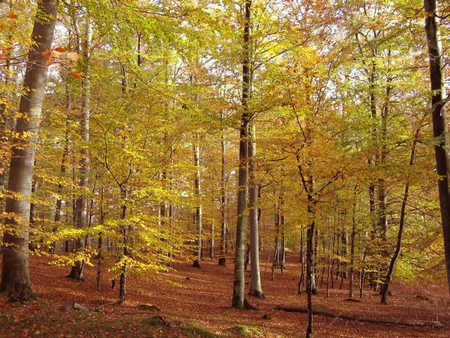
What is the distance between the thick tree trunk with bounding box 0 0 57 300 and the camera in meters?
6.11

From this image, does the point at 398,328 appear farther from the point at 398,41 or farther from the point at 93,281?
the point at 93,281

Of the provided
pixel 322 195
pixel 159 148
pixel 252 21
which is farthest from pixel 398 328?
pixel 252 21

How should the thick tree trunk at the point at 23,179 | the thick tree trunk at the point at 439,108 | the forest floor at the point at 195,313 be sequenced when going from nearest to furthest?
the forest floor at the point at 195,313
the thick tree trunk at the point at 23,179
the thick tree trunk at the point at 439,108

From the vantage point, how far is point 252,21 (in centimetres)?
1091

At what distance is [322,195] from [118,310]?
18.7 feet

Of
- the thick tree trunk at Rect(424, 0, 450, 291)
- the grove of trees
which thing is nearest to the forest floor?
the grove of trees

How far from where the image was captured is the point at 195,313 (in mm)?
9414

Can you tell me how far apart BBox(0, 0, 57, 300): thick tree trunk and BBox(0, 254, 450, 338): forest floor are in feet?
1.49

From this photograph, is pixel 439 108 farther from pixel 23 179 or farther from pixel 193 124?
pixel 23 179

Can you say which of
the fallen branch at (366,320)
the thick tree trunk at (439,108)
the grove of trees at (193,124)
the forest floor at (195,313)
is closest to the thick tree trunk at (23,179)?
the grove of trees at (193,124)

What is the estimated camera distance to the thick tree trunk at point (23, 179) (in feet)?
20.0

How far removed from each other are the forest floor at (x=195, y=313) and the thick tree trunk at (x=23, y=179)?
0.46 meters

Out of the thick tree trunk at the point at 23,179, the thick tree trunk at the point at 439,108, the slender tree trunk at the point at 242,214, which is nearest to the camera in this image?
the thick tree trunk at the point at 23,179

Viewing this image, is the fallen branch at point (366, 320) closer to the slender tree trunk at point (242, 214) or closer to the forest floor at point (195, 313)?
the forest floor at point (195, 313)
